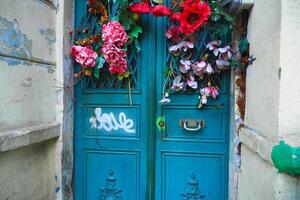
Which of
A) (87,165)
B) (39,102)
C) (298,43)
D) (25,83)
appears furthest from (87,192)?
(298,43)

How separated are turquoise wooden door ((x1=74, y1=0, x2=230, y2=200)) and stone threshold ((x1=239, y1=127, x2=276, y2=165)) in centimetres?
32

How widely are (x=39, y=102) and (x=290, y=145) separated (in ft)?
5.45

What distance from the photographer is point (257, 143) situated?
1.63 m

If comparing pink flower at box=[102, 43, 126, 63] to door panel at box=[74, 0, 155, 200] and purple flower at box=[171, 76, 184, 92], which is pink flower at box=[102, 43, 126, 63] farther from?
purple flower at box=[171, 76, 184, 92]

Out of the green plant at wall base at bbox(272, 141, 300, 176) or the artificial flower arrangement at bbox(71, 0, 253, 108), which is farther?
the artificial flower arrangement at bbox(71, 0, 253, 108)

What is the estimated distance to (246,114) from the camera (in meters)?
1.99

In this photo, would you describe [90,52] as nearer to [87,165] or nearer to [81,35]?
[81,35]

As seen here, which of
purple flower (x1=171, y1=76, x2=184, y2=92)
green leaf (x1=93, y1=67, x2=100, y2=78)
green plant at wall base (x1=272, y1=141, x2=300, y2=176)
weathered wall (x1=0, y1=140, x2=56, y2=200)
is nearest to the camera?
green plant at wall base (x1=272, y1=141, x2=300, y2=176)

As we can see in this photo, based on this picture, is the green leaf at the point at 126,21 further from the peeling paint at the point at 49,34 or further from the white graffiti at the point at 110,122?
the white graffiti at the point at 110,122

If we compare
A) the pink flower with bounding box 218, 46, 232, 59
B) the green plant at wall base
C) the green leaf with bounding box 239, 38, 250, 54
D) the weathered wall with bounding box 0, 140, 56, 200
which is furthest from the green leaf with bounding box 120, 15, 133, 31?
the green plant at wall base

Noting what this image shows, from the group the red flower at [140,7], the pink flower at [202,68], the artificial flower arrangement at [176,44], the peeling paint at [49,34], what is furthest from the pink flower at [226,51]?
the peeling paint at [49,34]

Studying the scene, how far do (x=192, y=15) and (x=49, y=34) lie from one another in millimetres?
1076

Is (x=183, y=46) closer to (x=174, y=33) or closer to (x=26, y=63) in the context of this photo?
(x=174, y=33)

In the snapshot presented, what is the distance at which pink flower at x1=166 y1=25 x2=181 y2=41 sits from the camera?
2.16 m
